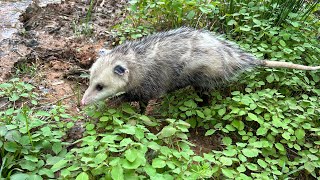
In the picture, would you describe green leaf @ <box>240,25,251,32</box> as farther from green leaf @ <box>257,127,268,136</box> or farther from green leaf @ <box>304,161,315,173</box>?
green leaf @ <box>304,161,315,173</box>

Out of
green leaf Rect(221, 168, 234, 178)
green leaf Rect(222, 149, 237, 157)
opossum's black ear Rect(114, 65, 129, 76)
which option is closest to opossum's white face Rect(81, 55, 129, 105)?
opossum's black ear Rect(114, 65, 129, 76)

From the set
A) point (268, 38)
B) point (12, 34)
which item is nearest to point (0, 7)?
point (12, 34)

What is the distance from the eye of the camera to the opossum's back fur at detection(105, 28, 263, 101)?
2.98 m

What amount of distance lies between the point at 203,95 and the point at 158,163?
3.89ft

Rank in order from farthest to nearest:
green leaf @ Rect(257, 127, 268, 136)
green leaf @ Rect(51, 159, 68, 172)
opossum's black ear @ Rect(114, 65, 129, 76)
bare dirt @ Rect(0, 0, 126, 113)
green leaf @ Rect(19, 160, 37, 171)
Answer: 1. bare dirt @ Rect(0, 0, 126, 113)
2. opossum's black ear @ Rect(114, 65, 129, 76)
3. green leaf @ Rect(257, 127, 268, 136)
4. green leaf @ Rect(19, 160, 37, 171)
5. green leaf @ Rect(51, 159, 68, 172)

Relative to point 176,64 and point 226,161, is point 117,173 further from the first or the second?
point 176,64

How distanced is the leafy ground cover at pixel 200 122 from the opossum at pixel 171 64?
0.12 metres

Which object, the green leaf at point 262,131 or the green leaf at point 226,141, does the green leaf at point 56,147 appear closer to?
the green leaf at point 226,141

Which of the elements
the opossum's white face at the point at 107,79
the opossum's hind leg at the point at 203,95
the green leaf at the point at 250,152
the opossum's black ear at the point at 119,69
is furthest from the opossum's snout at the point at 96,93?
the green leaf at the point at 250,152

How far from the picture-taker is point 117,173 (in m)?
1.92

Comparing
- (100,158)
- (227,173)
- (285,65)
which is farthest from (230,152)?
(285,65)

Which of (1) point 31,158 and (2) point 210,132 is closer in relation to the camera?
(1) point 31,158

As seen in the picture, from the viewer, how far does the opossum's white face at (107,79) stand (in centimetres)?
282

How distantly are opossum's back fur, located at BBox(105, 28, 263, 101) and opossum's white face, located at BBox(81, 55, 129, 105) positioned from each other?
10cm
